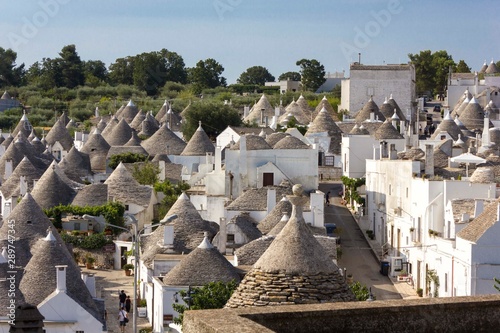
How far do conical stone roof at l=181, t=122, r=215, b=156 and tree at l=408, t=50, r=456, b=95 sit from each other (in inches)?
1645

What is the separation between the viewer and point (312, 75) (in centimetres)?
10238

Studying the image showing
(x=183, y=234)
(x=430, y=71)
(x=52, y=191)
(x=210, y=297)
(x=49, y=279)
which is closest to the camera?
(x=210, y=297)

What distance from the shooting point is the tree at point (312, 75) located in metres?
102

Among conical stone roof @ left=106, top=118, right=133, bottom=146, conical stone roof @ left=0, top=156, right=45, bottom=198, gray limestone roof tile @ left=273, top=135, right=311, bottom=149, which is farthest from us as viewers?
conical stone roof @ left=106, top=118, right=133, bottom=146

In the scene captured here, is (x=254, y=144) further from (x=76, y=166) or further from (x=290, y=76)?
(x=290, y=76)

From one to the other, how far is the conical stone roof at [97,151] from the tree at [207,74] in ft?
160

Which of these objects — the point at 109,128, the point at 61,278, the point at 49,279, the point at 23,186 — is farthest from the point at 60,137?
the point at 61,278

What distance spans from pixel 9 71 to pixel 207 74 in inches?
861

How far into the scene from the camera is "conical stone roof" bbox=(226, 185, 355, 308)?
12742mm

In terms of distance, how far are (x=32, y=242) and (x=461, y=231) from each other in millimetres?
12769

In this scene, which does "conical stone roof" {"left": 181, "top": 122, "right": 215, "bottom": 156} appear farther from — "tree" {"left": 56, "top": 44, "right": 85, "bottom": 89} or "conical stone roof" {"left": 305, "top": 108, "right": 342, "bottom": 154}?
"tree" {"left": 56, "top": 44, "right": 85, "bottom": 89}

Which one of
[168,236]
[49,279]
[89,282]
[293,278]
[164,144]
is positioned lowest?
[89,282]

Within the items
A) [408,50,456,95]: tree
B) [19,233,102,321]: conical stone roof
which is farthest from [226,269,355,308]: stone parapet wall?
[408,50,456,95]: tree

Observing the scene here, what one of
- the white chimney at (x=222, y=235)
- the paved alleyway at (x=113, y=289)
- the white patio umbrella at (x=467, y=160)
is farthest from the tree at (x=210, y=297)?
the white patio umbrella at (x=467, y=160)
